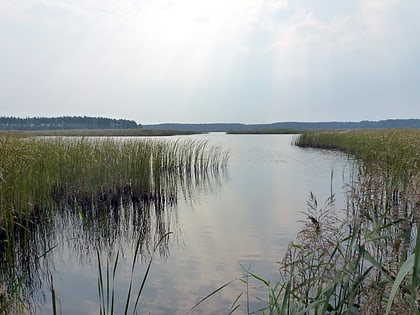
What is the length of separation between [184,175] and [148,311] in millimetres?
8398

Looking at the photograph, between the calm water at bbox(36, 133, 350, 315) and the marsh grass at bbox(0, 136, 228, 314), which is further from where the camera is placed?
the marsh grass at bbox(0, 136, 228, 314)

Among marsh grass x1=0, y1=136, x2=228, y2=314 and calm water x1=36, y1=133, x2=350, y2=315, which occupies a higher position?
marsh grass x1=0, y1=136, x2=228, y2=314

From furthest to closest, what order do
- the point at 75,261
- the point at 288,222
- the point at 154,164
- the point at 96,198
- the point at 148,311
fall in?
the point at 154,164 → the point at 96,198 → the point at 288,222 → the point at 75,261 → the point at 148,311

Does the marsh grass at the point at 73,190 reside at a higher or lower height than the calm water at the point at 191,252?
higher

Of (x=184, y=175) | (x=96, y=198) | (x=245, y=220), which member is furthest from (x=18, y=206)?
(x=184, y=175)

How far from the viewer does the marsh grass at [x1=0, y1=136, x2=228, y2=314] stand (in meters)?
4.86

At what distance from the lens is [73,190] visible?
24.5 ft

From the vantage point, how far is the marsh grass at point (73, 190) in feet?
15.9

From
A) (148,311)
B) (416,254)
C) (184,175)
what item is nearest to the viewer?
(416,254)

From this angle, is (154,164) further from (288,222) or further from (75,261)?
(75,261)

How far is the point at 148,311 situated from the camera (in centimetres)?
356

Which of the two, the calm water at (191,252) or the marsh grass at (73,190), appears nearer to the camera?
the calm water at (191,252)

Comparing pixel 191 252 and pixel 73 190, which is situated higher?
pixel 73 190

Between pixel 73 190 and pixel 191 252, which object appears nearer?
pixel 191 252
